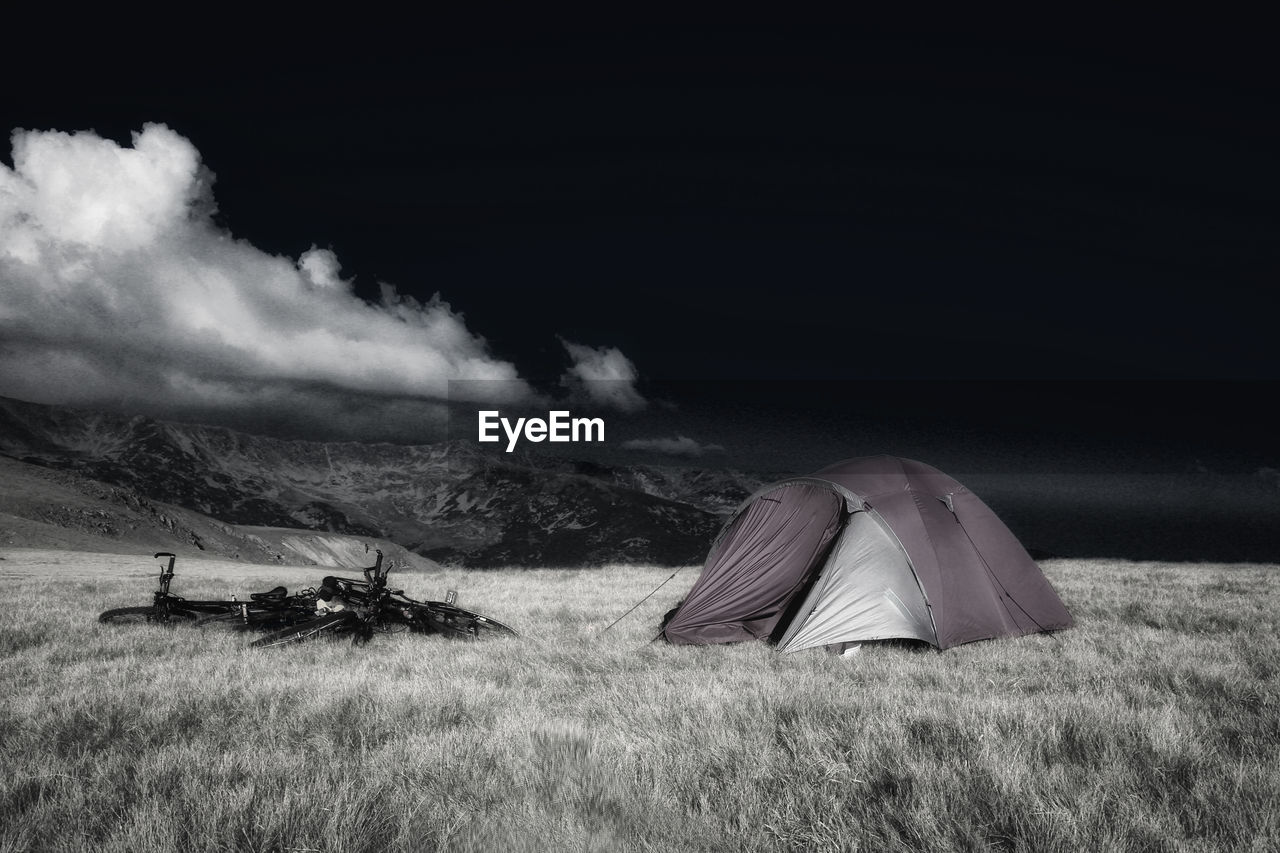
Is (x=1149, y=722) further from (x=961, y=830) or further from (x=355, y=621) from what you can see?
(x=355, y=621)

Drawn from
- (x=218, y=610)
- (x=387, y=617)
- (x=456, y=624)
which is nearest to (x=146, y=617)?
(x=218, y=610)

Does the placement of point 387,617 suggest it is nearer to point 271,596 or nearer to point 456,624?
point 456,624

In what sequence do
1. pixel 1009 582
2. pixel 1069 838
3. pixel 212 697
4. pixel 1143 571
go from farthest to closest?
pixel 1143 571 → pixel 1009 582 → pixel 212 697 → pixel 1069 838

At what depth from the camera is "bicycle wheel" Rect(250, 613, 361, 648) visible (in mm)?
8531

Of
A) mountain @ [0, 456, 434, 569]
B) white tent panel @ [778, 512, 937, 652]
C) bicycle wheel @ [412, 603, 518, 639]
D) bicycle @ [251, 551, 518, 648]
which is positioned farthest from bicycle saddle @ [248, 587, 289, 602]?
mountain @ [0, 456, 434, 569]

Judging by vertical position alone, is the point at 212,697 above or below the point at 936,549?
below

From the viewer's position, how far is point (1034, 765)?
4.06 m

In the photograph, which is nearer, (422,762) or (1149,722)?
(422,762)

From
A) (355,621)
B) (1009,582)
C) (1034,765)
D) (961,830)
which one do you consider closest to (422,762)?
(961,830)

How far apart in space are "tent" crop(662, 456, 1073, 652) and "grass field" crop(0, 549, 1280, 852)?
2.23 feet

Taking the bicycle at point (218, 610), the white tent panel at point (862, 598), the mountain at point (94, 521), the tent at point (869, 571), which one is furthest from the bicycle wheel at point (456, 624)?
the mountain at point (94, 521)

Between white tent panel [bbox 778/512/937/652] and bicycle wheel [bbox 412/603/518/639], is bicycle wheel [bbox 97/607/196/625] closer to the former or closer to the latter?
bicycle wheel [bbox 412/603/518/639]

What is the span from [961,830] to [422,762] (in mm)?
3204

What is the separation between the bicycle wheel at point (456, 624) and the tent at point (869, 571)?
2699 mm
